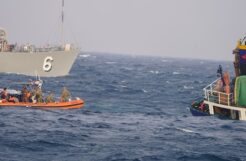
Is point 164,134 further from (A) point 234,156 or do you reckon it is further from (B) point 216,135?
(A) point 234,156

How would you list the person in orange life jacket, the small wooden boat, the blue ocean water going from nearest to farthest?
1. the blue ocean water
2. the small wooden boat
3. the person in orange life jacket

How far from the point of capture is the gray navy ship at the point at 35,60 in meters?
95.0

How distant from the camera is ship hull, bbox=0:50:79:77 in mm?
94938

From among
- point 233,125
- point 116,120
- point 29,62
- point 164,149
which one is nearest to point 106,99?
point 116,120

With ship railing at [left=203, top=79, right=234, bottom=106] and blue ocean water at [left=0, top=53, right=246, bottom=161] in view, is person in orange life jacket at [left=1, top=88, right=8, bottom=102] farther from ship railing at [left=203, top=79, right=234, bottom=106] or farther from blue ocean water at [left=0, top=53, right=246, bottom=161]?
ship railing at [left=203, top=79, right=234, bottom=106]

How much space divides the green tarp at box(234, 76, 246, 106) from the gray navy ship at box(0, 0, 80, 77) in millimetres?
54771

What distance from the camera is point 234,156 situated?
30.2 m

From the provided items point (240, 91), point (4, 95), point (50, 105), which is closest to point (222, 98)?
point (240, 91)

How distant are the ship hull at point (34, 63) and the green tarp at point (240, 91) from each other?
54.9 meters

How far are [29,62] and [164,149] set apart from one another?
67.4 meters

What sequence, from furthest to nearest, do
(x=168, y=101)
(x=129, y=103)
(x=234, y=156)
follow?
(x=168, y=101) → (x=129, y=103) → (x=234, y=156)

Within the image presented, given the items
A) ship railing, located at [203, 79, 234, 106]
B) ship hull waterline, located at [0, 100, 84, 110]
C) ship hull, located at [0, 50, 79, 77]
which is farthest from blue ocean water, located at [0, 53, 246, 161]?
ship hull, located at [0, 50, 79, 77]

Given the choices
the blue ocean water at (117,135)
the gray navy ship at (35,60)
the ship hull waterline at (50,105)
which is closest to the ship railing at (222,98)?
the blue ocean water at (117,135)

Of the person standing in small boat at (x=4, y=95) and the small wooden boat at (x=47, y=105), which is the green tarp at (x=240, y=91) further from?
the person standing in small boat at (x=4, y=95)
